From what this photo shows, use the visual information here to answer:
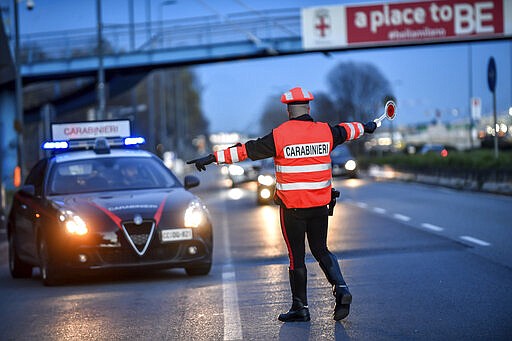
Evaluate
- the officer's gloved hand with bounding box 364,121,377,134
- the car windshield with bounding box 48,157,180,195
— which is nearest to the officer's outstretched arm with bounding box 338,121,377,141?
the officer's gloved hand with bounding box 364,121,377,134

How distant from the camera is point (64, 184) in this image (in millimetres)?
13391

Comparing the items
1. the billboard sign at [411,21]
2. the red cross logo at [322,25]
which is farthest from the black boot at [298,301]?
the billboard sign at [411,21]

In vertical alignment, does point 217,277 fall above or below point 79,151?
below

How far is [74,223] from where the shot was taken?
12016 millimetres

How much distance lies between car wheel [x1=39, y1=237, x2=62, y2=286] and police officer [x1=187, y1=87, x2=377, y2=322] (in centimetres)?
407

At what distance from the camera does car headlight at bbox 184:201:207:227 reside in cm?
1231

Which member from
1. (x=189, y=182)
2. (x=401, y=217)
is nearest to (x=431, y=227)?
(x=401, y=217)

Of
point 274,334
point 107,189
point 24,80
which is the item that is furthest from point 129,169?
point 24,80

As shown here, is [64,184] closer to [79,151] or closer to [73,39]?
[79,151]

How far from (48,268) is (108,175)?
5.96ft

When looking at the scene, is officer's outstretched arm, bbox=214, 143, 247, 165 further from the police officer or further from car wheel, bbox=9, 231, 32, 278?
car wheel, bbox=9, 231, 32, 278

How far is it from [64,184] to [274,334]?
5.94 metres

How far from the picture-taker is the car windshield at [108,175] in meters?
13.4

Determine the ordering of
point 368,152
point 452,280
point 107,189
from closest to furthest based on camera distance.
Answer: point 452,280 < point 107,189 < point 368,152
